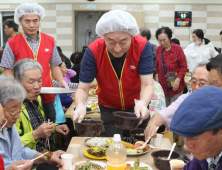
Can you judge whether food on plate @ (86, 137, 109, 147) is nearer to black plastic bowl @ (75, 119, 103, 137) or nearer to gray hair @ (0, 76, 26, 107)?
black plastic bowl @ (75, 119, 103, 137)

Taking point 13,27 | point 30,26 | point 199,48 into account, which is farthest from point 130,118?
point 199,48

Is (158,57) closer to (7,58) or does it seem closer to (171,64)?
(171,64)

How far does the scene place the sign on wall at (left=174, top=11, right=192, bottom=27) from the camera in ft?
26.3

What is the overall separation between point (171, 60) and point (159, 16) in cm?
344

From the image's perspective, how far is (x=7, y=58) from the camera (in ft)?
10.7

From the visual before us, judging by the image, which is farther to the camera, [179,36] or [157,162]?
[179,36]

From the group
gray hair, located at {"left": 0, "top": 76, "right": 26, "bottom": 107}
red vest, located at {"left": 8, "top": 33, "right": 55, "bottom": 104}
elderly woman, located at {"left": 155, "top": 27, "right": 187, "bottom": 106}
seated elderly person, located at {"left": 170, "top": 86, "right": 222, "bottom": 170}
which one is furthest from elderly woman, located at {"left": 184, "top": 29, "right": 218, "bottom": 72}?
seated elderly person, located at {"left": 170, "top": 86, "right": 222, "bottom": 170}

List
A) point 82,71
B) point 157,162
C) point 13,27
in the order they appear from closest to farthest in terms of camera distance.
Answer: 1. point 157,162
2. point 82,71
3. point 13,27

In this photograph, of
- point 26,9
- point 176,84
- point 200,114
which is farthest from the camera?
point 176,84

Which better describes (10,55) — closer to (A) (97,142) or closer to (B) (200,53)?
(A) (97,142)

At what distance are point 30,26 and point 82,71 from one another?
1.27 meters

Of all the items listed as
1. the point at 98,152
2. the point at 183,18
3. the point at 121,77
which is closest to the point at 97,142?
the point at 98,152

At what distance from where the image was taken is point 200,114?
918mm

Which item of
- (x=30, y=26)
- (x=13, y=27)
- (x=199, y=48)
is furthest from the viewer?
(x=199, y=48)
